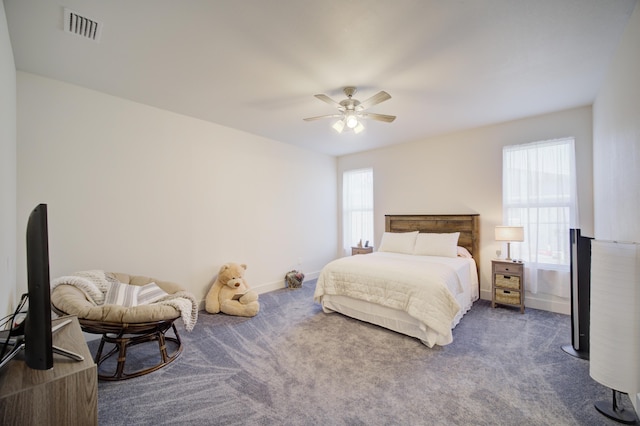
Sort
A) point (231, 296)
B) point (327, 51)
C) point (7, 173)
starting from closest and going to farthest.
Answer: point (7, 173), point (327, 51), point (231, 296)

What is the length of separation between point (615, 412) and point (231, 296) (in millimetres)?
3668

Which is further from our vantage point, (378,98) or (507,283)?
(507,283)

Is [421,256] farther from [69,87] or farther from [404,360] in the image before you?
[69,87]

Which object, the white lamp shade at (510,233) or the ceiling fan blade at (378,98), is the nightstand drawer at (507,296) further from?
the ceiling fan blade at (378,98)

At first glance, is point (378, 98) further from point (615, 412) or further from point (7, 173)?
point (7, 173)

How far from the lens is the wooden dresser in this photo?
881mm

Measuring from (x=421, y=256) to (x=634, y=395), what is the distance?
2.50 meters

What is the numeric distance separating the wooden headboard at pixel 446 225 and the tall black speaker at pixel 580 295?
1.57 meters

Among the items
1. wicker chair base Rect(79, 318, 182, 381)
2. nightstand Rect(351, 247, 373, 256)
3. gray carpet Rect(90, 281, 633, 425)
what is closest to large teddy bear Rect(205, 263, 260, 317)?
gray carpet Rect(90, 281, 633, 425)

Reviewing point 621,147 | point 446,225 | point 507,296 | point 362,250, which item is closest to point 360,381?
point 507,296

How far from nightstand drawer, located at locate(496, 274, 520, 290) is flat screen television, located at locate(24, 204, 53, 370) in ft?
14.3

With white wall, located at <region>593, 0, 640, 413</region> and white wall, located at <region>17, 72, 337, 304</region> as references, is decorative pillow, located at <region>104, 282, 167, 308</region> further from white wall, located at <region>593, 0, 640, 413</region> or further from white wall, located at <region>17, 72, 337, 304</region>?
white wall, located at <region>593, 0, 640, 413</region>

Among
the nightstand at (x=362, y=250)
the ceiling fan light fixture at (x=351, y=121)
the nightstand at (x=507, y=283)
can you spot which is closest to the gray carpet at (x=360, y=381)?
the nightstand at (x=507, y=283)

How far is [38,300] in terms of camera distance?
1.01 meters
